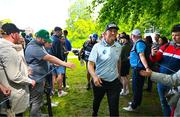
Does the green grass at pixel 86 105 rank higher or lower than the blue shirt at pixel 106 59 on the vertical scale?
lower

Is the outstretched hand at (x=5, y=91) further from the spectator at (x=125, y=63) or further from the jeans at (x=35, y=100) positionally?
the spectator at (x=125, y=63)

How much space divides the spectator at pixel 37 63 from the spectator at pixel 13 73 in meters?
1.35

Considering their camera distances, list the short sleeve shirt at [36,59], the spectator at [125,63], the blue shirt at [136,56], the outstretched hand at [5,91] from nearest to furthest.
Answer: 1. the outstretched hand at [5,91]
2. the short sleeve shirt at [36,59]
3. the blue shirt at [136,56]
4. the spectator at [125,63]

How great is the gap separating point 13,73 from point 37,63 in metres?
1.90

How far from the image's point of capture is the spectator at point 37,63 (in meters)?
6.65

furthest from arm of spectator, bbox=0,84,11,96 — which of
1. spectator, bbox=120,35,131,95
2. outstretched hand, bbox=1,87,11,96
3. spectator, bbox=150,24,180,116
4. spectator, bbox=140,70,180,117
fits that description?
spectator, bbox=120,35,131,95

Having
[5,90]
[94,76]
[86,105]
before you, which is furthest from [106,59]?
[86,105]

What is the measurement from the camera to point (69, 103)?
998cm

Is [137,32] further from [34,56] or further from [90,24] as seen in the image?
[90,24]

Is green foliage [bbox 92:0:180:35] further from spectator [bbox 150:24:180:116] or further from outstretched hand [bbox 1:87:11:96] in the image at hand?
outstretched hand [bbox 1:87:11:96]

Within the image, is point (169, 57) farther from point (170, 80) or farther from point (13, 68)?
point (13, 68)

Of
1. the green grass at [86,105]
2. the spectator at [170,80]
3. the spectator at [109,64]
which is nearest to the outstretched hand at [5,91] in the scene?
the spectator at [170,80]

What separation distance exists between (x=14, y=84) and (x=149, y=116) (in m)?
4.36

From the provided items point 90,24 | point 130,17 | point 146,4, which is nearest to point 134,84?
point 146,4
